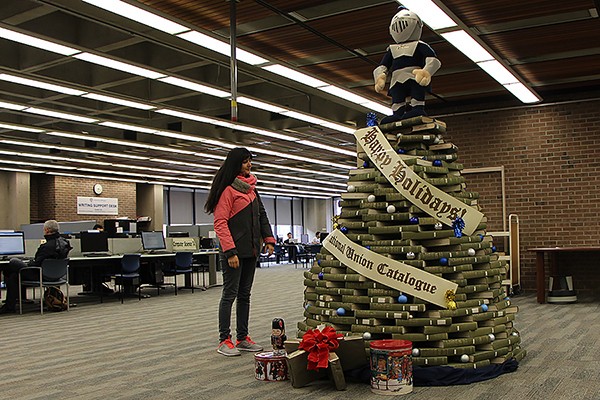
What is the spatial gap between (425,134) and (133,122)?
8.60m

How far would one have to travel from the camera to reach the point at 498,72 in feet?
28.1

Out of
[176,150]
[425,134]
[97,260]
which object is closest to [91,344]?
[425,134]

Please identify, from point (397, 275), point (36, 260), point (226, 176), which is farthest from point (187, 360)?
point (36, 260)

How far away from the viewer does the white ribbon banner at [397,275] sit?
4.35 m

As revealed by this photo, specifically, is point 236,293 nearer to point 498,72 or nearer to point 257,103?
point 498,72

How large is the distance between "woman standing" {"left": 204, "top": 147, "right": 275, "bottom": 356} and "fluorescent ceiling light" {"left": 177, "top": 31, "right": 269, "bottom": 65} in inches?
86.5

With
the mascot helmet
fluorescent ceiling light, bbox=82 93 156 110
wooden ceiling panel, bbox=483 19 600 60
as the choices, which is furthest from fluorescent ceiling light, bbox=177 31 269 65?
fluorescent ceiling light, bbox=82 93 156 110

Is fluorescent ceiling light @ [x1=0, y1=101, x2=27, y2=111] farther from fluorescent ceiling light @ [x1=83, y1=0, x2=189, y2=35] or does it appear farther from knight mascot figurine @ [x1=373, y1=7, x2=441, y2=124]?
knight mascot figurine @ [x1=373, y1=7, x2=441, y2=124]

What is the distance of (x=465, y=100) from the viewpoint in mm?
10805

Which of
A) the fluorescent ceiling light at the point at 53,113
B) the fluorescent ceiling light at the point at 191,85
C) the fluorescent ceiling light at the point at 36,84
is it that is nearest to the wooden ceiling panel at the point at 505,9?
the fluorescent ceiling light at the point at 191,85

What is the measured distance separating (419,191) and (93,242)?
8.49 meters

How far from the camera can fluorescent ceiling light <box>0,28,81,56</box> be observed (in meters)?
6.77

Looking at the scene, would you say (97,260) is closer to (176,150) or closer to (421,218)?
(176,150)

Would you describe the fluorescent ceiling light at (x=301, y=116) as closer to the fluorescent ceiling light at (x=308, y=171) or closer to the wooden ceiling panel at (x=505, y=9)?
the wooden ceiling panel at (x=505, y=9)
